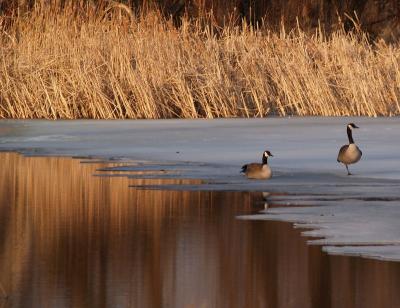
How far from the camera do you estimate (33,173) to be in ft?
40.7

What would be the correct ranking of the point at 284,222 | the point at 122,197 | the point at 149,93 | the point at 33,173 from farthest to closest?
the point at 149,93, the point at 33,173, the point at 122,197, the point at 284,222

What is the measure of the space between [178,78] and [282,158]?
674 centimetres

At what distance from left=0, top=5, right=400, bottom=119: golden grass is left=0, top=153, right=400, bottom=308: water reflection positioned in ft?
31.2

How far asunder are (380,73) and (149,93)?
368cm

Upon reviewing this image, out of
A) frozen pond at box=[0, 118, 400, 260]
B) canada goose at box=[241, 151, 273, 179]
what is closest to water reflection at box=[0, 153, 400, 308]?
frozen pond at box=[0, 118, 400, 260]

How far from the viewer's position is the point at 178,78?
19.6m

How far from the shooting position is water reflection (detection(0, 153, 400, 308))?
591 cm

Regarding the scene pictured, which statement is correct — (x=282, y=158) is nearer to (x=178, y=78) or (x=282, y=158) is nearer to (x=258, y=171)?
(x=258, y=171)

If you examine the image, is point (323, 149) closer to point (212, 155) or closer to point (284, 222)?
point (212, 155)

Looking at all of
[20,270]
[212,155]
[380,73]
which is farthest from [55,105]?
[20,270]

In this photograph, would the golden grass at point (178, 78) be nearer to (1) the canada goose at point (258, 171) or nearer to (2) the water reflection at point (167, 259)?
(1) the canada goose at point (258, 171)

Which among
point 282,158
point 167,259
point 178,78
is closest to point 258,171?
point 282,158

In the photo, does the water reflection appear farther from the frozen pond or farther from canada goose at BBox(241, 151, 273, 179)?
canada goose at BBox(241, 151, 273, 179)

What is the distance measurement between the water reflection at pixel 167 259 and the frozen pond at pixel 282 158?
1.09ft
